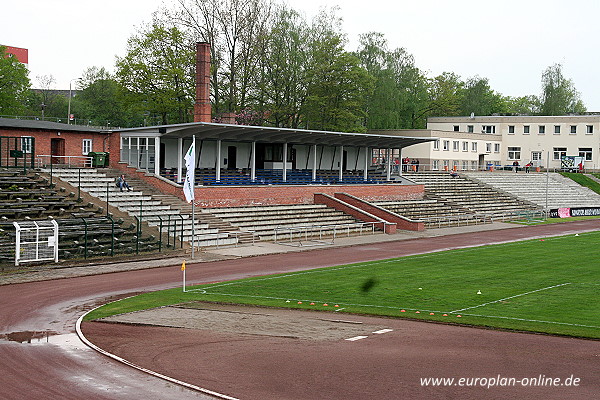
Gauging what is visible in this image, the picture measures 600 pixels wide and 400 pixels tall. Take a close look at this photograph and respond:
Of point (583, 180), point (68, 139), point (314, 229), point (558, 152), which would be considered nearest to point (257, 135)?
point (314, 229)

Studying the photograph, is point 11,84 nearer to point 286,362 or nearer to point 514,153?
point 514,153

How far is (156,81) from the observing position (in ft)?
218

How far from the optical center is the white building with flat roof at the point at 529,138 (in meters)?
89.0

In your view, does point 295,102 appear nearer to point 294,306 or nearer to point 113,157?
point 113,157

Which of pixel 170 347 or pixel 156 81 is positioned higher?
pixel 156 81

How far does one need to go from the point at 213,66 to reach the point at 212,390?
5795 centimetres

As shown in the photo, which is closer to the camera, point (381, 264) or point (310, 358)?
point (310, 358)

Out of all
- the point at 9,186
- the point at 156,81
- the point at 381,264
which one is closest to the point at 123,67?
the point at 156,81

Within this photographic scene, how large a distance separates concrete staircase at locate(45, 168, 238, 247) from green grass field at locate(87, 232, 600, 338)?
9.79 m

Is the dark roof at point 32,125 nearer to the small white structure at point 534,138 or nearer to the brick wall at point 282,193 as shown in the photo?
the brick wall at point 282,193

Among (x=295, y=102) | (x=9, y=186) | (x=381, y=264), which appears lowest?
(x=381, y=264)

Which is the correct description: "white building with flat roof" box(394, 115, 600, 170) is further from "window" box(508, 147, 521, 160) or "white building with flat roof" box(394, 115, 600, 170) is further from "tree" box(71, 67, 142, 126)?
"tree" box(71, 67, 142, 126)

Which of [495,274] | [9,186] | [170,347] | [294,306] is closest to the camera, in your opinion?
[170,347]

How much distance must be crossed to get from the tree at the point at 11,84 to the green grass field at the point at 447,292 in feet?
185
